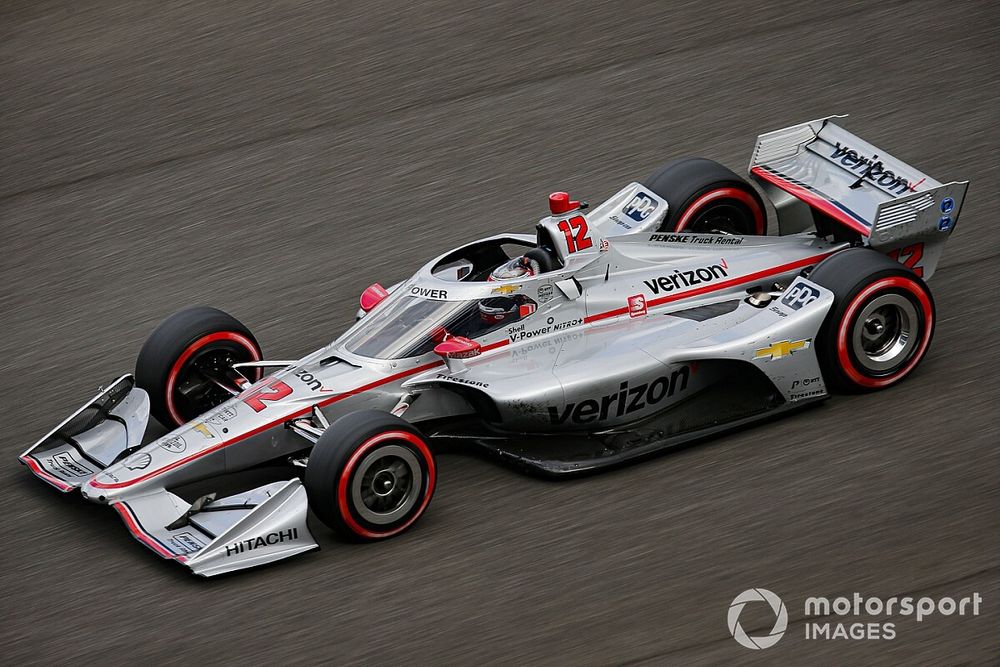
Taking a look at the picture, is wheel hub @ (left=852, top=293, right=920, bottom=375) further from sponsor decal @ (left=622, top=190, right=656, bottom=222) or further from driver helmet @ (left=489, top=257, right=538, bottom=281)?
driver helmet @ (left=489, top=257, right=538, bottom=281)

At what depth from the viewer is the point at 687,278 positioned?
913 cm

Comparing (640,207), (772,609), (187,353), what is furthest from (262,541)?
(640,207)

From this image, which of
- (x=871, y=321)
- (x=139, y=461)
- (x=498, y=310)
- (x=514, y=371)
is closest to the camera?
(x=139, y=461)

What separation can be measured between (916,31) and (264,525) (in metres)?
10.5

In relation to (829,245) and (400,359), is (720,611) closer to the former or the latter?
(400,359)

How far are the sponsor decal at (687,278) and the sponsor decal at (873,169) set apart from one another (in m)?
1.42

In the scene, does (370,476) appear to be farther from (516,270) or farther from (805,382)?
(805,382)

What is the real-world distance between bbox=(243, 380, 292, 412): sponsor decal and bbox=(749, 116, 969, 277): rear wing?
408 cm

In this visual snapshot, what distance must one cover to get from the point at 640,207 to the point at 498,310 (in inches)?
80.6

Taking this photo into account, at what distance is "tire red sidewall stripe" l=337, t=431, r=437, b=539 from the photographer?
743 centimetres

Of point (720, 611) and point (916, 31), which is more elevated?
point (916, 31)

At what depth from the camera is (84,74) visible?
15.4m

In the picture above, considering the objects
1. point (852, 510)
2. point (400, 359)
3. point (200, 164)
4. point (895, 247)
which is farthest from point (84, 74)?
point (852, 510)

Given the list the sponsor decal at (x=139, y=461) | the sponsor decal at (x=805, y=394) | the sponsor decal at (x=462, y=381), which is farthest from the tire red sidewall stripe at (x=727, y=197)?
the sponsor decal at (x=139, y=461)
